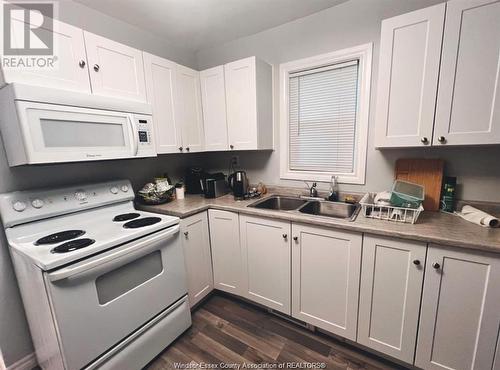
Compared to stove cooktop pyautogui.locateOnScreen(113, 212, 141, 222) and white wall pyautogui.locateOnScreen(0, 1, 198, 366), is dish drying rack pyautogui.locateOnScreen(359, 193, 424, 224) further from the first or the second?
white wall pyautogui.locateOnScreen(0, 1, 198, 366)

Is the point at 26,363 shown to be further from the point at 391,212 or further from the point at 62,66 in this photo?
the point at 391,212

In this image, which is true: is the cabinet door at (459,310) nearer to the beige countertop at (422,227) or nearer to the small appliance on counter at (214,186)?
the beige countertop at (422,227)

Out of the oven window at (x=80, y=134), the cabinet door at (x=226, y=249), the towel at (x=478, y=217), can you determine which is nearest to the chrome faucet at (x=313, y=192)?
the cabinet door at (x=226, y=249)

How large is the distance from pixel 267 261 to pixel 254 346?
593mm

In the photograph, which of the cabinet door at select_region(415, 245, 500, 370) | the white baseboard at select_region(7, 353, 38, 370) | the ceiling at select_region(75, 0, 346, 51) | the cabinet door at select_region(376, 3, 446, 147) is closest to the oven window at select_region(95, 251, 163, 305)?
the white baseboard at select_region(7, 353, 38, 370)

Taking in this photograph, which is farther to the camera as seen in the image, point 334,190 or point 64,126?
point 334,190

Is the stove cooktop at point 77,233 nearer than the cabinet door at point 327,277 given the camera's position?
Yes

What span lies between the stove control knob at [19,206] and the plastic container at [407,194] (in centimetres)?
224

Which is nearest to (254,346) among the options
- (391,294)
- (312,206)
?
(391,294)

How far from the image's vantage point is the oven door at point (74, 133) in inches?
44.4

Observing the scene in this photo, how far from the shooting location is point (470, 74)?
3.80 ft

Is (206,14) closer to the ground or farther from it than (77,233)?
farther from it

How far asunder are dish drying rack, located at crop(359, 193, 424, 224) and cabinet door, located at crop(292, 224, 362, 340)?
22 centimetres

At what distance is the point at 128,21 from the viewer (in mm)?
1879
